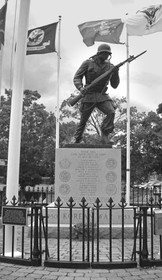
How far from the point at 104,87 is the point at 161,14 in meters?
6.45

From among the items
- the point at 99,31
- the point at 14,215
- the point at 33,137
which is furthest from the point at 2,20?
the point at 33,137

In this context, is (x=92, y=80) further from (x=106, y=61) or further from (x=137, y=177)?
(x=137, y=177)

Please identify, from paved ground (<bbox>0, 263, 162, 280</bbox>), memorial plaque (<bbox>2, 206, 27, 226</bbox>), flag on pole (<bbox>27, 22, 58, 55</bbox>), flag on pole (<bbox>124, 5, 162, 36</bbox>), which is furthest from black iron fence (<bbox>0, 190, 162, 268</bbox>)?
flag on pole (<bbox>124, 5, 162, 36</bbox>)

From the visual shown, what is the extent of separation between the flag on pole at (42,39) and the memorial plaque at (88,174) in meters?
7.16

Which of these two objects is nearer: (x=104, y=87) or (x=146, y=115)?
(x=104, y=87)

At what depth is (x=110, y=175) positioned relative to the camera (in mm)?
9297

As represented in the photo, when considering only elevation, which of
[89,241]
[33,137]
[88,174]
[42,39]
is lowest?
[89,241]

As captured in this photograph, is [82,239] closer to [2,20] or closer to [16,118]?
[16,118]

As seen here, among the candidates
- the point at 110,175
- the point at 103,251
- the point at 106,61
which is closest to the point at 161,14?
the point at 106,61

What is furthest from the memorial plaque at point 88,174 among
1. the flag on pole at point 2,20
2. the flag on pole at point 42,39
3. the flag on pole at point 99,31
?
the flag on pole at point 99,31

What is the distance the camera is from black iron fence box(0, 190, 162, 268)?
5762mm

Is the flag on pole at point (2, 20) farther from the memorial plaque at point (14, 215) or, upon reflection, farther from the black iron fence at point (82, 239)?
the memorial plaque at point (14, 215)

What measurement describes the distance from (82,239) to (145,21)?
11476mm

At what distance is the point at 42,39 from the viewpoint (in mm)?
15391
